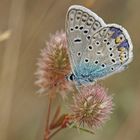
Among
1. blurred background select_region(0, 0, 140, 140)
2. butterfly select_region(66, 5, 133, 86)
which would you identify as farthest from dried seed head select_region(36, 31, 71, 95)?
blurred background select_region(0, 0, 140, 140)

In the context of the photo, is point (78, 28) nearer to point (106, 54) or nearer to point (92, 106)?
point (106, 54)

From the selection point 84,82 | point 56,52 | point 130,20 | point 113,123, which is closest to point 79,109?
point 84,82

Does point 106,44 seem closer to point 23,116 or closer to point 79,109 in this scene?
point 79,109

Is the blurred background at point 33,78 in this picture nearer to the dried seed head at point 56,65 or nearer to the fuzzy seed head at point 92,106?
the dried seed head at point 56,65

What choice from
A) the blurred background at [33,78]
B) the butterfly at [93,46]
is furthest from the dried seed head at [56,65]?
the blurred background at [33,78]

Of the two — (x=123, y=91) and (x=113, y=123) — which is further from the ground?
(x=123, y=91)

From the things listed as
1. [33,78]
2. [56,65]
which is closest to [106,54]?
[56,65]
